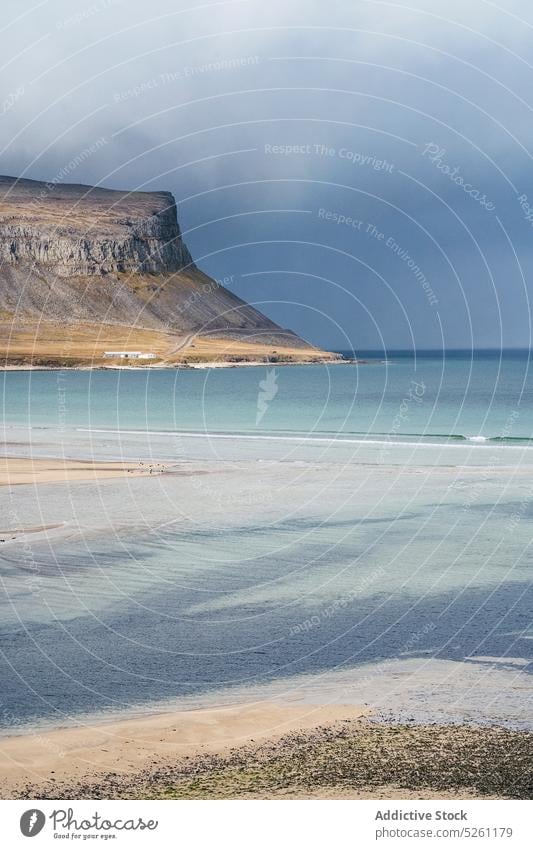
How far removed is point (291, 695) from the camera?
14.1 meters

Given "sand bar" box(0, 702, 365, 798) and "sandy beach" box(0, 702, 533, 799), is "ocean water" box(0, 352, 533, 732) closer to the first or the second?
"sand bar" box(0, 702, 365, 798)

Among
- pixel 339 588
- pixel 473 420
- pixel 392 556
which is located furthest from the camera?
pixel 473 420

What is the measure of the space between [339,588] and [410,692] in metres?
6.44

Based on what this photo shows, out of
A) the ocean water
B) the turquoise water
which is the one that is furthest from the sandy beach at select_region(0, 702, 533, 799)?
the turquoise water

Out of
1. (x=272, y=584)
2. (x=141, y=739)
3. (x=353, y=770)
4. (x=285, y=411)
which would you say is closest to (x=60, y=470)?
(x=272, y=584)

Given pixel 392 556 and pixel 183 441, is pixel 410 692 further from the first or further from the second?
pixel 183 441

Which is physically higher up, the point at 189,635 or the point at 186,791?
the point at 189,635

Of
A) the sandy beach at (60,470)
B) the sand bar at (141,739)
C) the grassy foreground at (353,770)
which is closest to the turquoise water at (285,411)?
the sandy beach at (60,470)

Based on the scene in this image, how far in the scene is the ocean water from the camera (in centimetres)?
1449

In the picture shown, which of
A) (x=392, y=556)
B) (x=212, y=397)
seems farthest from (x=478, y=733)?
(x=212, y=397)

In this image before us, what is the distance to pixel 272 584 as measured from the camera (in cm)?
2062

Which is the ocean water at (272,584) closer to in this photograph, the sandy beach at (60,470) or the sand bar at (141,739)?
the sand bar at (141,739)
